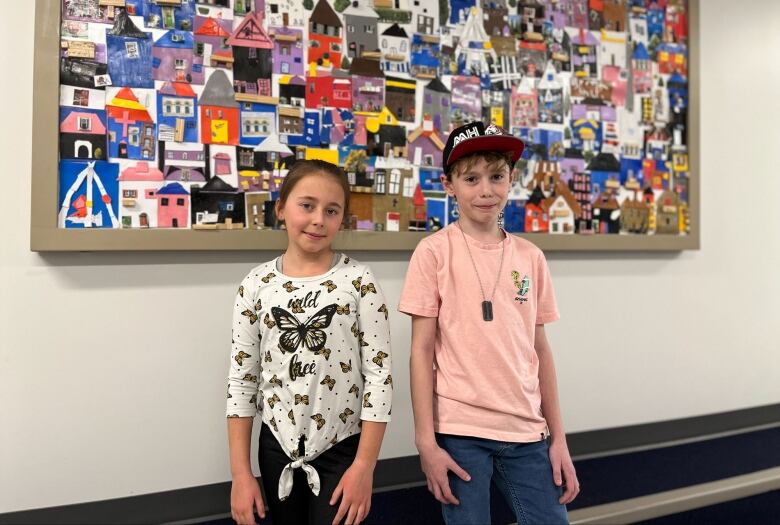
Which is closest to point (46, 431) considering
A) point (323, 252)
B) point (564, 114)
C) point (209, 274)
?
point (209, 274)

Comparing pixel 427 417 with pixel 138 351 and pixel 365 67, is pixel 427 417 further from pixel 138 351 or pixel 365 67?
pixel 365 67

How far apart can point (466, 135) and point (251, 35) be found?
2.65 feet

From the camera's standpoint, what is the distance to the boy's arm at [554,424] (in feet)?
4.12

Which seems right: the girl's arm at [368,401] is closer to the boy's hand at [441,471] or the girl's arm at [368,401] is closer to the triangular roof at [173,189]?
the boy's hand at [441,471]

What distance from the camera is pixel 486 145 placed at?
1282 millimetres

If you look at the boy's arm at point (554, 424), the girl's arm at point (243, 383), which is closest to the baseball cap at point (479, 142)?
the boy's arm at point (554, 424)

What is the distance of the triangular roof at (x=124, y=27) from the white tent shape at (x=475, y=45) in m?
1.02

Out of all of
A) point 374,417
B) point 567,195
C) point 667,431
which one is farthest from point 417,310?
point 667,431

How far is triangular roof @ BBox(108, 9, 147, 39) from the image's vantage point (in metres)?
1.55

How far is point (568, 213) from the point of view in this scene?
2100 millimetres

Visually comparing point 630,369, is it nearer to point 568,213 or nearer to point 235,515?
point 568,213

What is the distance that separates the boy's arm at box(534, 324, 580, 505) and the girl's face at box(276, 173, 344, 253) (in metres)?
0.57

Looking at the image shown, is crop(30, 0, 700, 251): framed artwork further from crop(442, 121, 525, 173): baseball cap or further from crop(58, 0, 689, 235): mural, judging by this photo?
crop(442, 121, 525, 173): baseball cap

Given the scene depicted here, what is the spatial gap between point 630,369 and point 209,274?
1667mm
